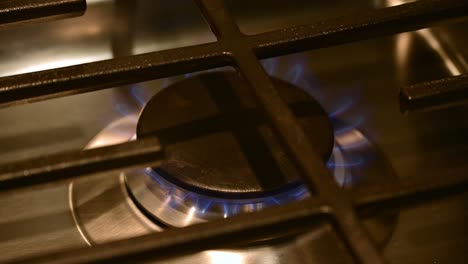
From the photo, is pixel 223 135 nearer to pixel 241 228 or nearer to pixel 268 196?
pixel 268 196

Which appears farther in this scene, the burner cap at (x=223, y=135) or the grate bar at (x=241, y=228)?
the burner cap at (x=223, y=135)

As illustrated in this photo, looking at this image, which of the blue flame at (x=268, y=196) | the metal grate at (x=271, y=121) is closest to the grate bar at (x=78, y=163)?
the metal grate at (x=271, y=121)

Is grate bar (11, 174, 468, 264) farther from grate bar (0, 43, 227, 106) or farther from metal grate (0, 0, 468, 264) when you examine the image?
grate bar (0, 43, 227, 106)

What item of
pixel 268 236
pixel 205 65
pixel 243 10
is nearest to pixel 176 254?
pixel 268 236

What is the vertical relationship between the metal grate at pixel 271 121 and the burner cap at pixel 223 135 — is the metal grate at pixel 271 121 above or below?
above

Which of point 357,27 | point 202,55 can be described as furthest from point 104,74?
point 357,27

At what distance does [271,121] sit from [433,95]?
116 mm

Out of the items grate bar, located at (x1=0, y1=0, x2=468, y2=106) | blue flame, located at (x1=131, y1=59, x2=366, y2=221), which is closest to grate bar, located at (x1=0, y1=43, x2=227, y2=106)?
grate bar, located at (x1=0, y1=0, x2=468, y2=106)

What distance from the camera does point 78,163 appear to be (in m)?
0.40

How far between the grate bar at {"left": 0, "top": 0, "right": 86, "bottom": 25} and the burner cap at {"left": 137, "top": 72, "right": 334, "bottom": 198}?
0.37 ft

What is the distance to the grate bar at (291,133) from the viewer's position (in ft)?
1.24

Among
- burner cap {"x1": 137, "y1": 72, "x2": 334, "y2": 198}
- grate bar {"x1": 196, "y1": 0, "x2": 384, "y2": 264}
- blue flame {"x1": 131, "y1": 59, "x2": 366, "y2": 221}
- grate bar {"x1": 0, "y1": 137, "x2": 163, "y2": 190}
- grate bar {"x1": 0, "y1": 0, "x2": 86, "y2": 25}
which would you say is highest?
grate bar {"x1": 0, "y1": 0, "x2": 86, "y2": 25}

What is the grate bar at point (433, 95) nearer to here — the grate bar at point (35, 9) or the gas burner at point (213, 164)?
the gas burner at point (213, 164)

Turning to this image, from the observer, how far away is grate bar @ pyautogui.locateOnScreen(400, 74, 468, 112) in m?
0.46
